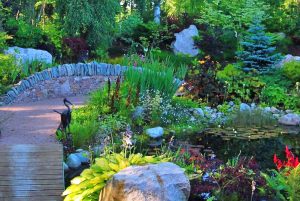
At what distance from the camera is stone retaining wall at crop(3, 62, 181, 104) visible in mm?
11289

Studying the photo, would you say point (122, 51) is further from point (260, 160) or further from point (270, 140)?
point (260, 160)

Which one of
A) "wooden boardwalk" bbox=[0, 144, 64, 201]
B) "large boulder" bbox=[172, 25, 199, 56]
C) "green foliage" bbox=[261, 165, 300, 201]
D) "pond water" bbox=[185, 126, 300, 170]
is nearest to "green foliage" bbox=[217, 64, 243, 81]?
"pond water" bbox=[185, 126, 300, 170]

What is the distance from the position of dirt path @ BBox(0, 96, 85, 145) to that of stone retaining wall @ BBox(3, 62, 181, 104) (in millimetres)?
347

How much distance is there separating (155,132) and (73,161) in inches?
87.8

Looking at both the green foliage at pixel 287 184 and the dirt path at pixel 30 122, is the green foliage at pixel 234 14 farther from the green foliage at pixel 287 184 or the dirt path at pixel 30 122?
the green foliage at pixel 287 184

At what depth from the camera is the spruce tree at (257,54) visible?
47.2 ft

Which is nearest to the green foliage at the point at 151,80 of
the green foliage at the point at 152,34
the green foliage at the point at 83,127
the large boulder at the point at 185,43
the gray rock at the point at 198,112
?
the gray rock at the point at 198,112

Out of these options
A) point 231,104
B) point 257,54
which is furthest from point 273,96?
point 257,54

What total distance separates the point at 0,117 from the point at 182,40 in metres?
10.6

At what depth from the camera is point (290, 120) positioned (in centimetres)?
1091

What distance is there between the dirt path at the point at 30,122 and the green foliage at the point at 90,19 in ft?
16.4

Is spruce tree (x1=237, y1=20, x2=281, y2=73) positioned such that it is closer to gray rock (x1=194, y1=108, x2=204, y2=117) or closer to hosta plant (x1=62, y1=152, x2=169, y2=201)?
gray rock (x1=194, y1=108, x2=204, y2=117)

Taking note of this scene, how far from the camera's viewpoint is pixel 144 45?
61.0ft

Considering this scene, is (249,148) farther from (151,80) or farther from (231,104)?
(231,104)
